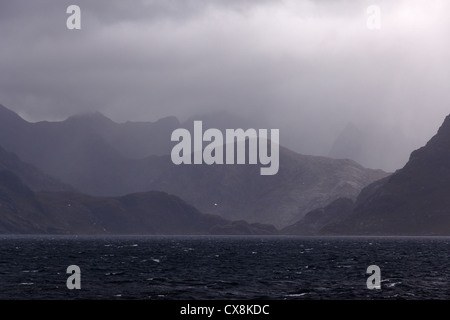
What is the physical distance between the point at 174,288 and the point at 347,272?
3298 cm

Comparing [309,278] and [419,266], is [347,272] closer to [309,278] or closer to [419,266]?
[309,278]

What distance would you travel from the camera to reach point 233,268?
113 metres

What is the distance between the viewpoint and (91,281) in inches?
3469
